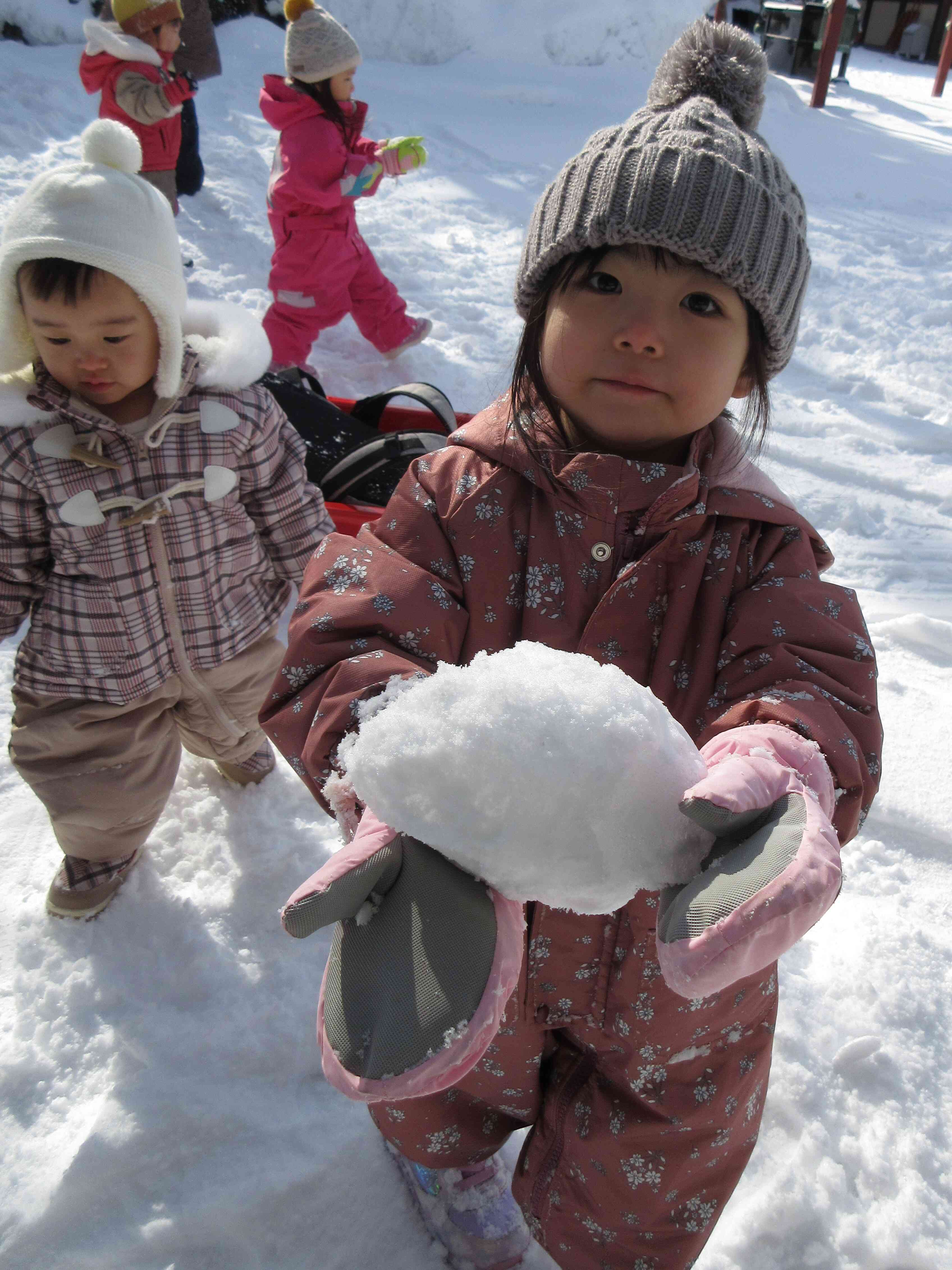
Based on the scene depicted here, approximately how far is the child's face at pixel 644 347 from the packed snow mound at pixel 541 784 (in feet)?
1.40

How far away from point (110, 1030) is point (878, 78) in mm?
16222

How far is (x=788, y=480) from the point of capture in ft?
10.7

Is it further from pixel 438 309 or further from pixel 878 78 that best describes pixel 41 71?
pixel 878 78

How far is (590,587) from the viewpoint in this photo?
1095 millimetres

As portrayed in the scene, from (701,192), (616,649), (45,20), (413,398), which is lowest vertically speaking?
(413,398)

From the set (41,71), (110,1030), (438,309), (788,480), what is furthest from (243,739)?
(41,71)

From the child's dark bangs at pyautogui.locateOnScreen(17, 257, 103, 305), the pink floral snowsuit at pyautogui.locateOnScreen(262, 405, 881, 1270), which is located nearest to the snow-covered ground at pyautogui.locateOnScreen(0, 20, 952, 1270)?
the pink floral snowsuit at pyautogui.locateOnScreen(262, 405, 881, 1270)

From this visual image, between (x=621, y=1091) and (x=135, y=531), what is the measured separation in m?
1.24

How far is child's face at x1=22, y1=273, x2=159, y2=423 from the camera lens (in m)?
1.48

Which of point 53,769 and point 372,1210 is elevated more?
point 53,769

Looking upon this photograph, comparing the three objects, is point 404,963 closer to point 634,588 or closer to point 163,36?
point 634,588

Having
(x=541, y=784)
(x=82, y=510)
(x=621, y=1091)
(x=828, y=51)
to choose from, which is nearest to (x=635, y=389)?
(x=541, y=784)

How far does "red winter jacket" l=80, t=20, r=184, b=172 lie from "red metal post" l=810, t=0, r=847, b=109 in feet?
27.9

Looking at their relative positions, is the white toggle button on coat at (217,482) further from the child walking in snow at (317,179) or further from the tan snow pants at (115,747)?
the child walking in snow at (317,179)
